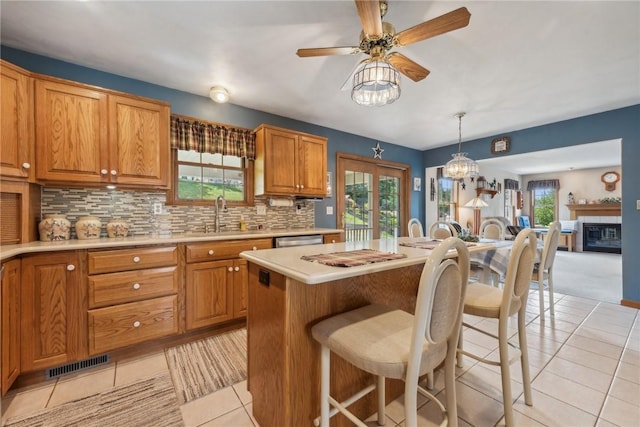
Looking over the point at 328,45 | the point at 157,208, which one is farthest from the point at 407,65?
the point at 157,208

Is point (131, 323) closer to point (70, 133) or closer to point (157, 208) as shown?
point (157, 208)

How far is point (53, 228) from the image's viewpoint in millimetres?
2047

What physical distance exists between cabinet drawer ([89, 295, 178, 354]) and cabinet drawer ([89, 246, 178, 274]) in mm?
281

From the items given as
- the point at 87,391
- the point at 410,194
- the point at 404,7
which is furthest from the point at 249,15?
the point at 410,194

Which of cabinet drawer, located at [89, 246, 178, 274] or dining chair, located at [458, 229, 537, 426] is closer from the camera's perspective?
dining chair, located at [458, 229, 537, 426]

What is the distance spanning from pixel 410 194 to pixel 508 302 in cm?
395

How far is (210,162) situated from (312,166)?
48.1 inches

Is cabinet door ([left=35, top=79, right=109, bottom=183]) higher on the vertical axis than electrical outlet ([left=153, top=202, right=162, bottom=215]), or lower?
higher

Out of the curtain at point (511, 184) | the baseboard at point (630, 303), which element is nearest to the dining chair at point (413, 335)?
the baseboard at point (630, 303)

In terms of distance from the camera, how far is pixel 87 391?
167 centimetres

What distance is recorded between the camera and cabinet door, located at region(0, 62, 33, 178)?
1.74 meters

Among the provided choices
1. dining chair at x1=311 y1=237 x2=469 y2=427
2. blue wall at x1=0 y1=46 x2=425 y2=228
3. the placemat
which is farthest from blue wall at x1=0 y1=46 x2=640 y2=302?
dining chair at x1=311 y1=237 x2=469 y2=427

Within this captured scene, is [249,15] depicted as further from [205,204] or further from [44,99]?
[205,204]

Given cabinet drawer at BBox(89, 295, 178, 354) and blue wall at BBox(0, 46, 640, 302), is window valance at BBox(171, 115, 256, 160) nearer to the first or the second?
blue wall at BBox(0, 46, 640, 302)
